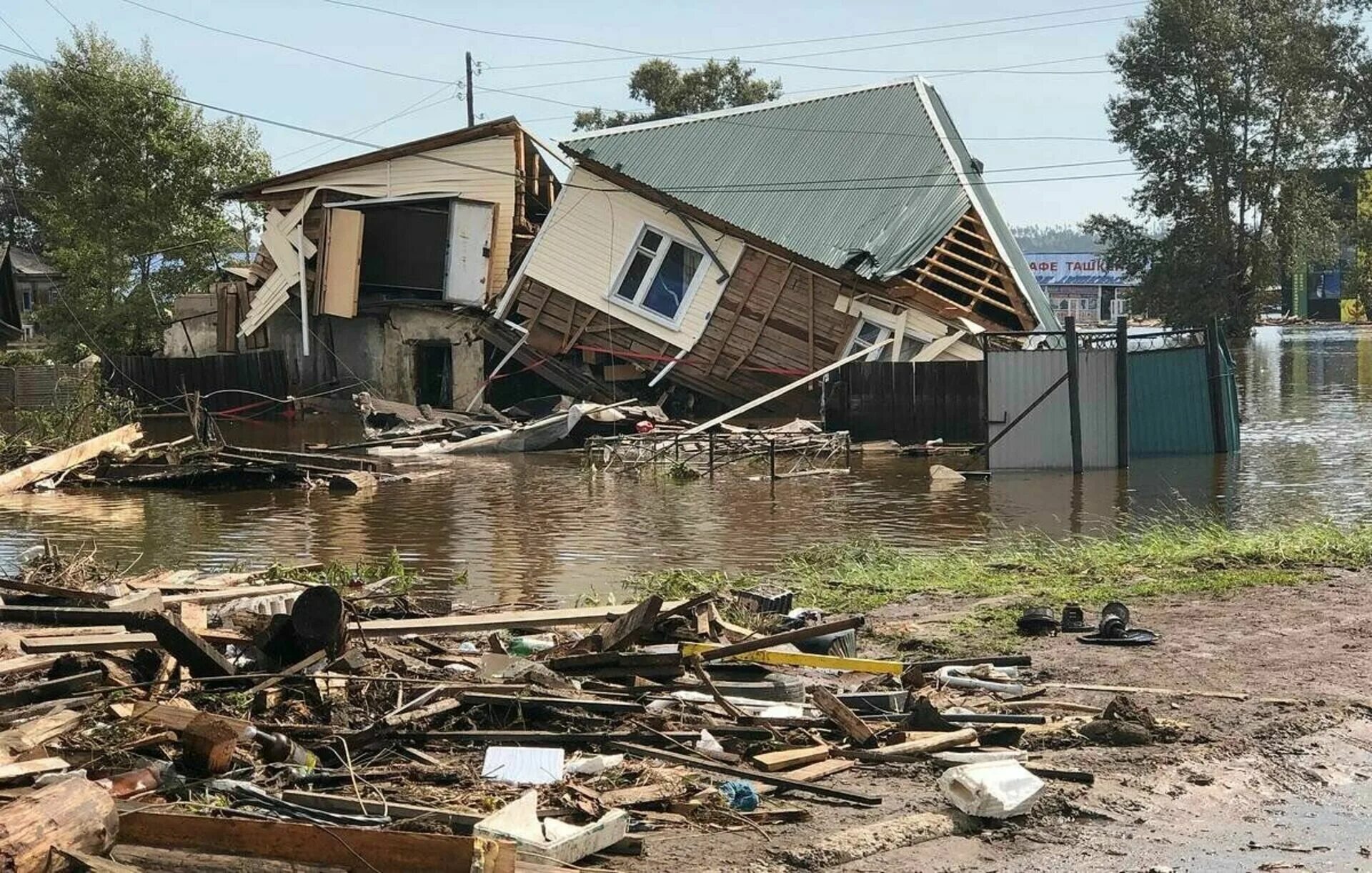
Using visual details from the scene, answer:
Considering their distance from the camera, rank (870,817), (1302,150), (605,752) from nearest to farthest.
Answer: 1. (870,817)
2. (605,752)
3. (1302,150)

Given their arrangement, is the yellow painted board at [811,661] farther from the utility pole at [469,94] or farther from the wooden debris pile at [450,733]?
the utility pole at [469,94]

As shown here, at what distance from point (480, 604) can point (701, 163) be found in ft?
70.9

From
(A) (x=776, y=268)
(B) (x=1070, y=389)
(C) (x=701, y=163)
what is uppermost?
(C) (x=701, y=163)

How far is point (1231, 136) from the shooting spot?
5778 centimetres

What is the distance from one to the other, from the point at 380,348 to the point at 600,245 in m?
6.65

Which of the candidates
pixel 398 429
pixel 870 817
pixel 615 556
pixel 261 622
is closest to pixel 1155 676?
pixel 870 817

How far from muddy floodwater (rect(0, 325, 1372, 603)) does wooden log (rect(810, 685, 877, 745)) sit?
554 cm

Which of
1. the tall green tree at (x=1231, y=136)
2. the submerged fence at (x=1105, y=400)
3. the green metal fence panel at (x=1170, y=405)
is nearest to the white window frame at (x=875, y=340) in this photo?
the submerged fence at (x=1105, y=400)

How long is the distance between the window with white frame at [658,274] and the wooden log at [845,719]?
2423cm

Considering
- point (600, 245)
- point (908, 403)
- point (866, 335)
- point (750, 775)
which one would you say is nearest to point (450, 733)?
point (750, 775)

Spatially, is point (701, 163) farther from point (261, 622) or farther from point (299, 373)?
point (261, 622)

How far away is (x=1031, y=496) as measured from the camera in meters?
19.3

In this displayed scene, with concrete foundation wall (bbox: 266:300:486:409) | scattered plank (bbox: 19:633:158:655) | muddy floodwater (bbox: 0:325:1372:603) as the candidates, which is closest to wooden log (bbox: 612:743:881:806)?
scattered plank (bbox: 19:633:158:655)

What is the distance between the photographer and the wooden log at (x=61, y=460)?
21312 millimetres
